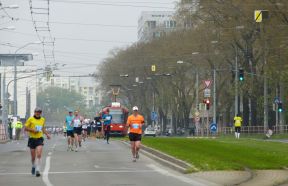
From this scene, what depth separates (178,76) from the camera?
10662cm

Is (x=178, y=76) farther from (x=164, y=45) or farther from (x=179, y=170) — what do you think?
(x=179, y=170)

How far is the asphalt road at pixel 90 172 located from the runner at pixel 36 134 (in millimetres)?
389

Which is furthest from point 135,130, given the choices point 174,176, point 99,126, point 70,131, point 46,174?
point 99,126

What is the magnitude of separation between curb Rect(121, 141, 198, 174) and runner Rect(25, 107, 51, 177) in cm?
398

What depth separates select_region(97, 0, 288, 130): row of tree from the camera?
223 feet

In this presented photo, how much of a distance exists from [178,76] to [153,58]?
19.8 ft

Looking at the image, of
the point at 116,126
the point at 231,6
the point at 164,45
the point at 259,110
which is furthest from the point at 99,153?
the point at 164,45

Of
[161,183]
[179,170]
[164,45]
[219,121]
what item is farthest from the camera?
[219,121]

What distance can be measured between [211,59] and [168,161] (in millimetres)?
58949

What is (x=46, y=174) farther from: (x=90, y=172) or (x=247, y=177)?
(x=247, y=177)

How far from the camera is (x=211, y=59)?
87938 mm

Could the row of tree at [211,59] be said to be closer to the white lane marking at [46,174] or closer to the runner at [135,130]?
the runner at [135,130]

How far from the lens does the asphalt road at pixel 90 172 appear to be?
21703 mm

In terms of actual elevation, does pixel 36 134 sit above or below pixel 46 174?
above
